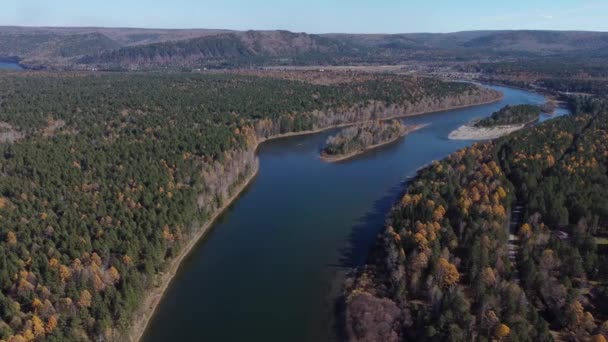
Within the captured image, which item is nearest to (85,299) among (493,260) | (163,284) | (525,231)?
(163,284)

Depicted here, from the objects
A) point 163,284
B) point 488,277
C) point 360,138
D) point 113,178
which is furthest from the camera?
point 360,138

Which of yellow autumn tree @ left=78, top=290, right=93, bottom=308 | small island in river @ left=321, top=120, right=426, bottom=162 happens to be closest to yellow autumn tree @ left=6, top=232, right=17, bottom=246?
yellow autumn tree @ left=78, top=290, right=93, bottom=308

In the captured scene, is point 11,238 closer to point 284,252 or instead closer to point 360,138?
point 284,252

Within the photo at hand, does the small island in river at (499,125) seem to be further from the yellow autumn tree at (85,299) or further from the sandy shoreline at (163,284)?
the yellow autumn tree at (85,299)

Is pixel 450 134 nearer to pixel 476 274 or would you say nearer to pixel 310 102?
pixel 310 102

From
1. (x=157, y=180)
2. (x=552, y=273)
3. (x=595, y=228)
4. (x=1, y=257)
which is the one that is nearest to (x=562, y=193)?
(x=595, y=228)

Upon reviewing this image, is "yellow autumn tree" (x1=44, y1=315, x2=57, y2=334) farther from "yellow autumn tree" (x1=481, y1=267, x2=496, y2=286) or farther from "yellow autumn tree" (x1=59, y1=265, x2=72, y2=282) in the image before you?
"yellow autumn tree" (x1=481, y1=267, x2=496, y2=286)
